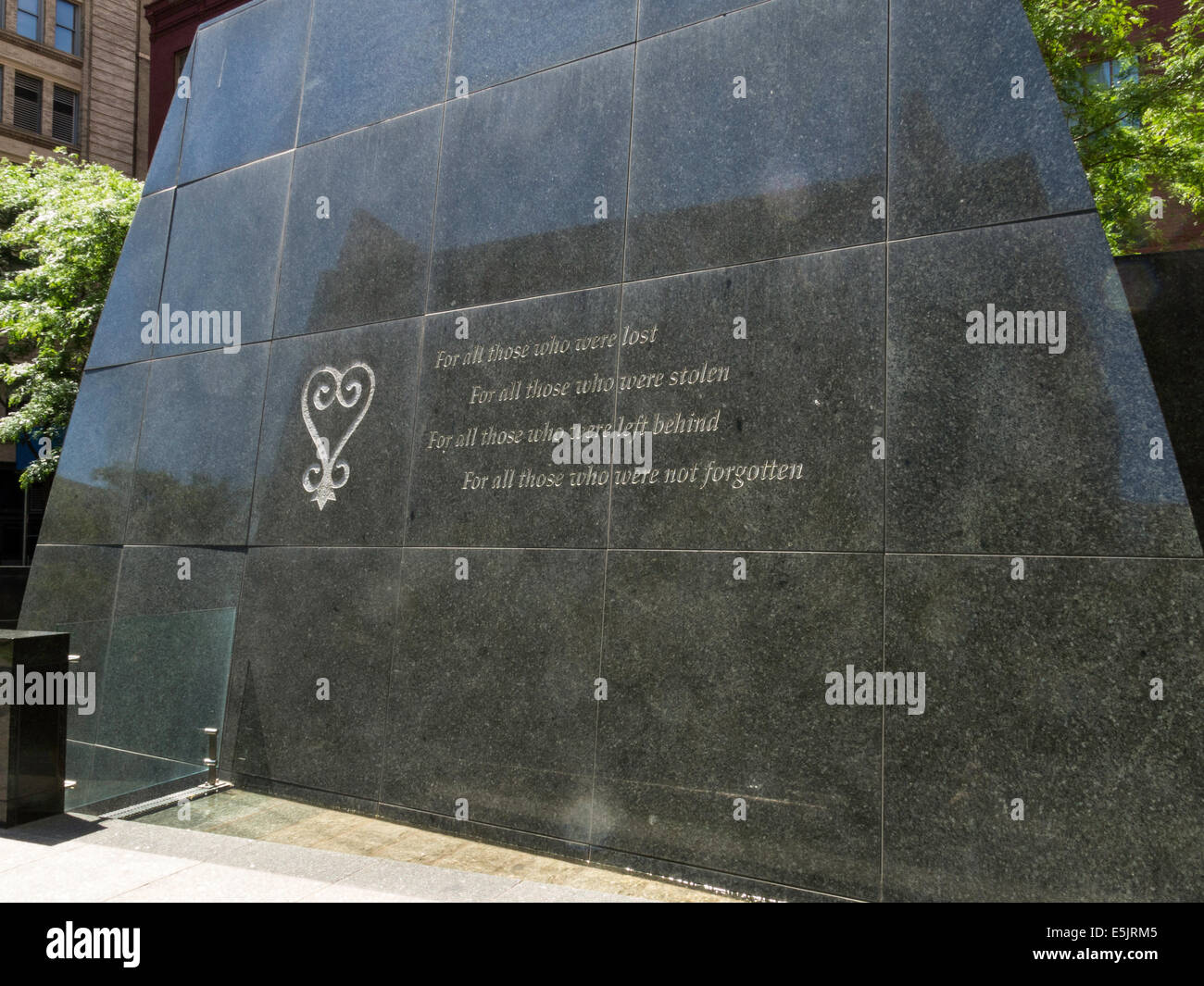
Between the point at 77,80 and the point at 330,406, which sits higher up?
the point at 77,80

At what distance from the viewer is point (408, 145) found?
9.48 metres

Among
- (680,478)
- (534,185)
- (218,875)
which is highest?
(534,185)

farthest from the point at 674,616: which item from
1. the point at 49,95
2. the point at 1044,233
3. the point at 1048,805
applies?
the point at 49,95

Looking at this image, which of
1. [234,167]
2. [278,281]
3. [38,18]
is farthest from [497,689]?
[38,18]

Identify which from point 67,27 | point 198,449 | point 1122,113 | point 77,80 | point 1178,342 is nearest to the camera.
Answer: point 1178,342

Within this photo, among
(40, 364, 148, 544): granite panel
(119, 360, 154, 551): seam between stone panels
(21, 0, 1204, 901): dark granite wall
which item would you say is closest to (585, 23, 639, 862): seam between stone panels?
(21, 0, 1204, 901): dark granite wall

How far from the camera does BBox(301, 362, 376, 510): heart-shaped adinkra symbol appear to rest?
930cm

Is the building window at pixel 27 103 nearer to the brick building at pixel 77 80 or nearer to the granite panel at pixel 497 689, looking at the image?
the brick building at pixel 77 80

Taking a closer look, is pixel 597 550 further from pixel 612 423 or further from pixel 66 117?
pixel 66 117

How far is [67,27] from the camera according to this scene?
38.6 m

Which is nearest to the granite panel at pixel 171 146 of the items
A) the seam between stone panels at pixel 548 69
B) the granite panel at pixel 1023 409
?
the seam between stone panels at pixel 548 69

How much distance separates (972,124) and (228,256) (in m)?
8.76

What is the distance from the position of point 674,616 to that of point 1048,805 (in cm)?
287

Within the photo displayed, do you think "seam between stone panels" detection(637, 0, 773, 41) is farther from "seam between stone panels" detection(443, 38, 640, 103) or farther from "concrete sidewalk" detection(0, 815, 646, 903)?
"concrete sidewalk" detection(0, 815, 646, 903)
